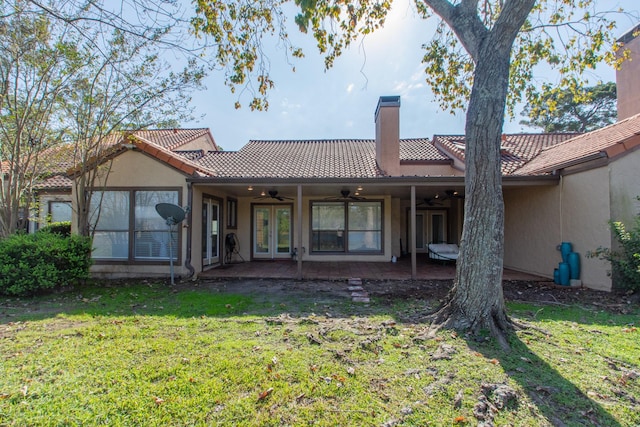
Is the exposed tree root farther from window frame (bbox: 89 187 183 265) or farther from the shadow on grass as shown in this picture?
window frame (bbox: 89 187 183 265)

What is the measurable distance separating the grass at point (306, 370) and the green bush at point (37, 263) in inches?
45.5

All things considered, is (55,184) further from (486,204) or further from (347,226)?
(486,204)

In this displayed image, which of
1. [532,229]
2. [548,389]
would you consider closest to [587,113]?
[532,229]

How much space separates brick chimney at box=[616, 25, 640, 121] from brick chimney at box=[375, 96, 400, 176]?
22.1ft

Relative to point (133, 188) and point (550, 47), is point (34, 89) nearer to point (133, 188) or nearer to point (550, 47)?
point (133, 188)

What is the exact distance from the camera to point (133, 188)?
8.56m

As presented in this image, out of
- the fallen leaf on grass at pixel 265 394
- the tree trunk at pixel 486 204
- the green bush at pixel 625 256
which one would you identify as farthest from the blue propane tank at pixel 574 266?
the fallen leaf on grass at pixel 265 394

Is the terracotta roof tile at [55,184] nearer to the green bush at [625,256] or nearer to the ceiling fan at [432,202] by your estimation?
the ceiling fan at [432,202]

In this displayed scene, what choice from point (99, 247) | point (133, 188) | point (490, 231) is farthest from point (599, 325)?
point (99, 247)

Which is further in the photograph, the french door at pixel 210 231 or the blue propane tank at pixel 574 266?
the french door at pixel 210 231

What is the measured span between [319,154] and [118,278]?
846 cm

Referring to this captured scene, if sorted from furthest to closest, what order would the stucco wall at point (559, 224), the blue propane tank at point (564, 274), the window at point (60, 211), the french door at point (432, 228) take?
the french door at point (432, 228)
the window at point (60, 211)
the blue propane tank at point (564, 274)
the stucco wall at point (559, 224)

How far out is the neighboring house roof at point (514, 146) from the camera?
36.5 feet

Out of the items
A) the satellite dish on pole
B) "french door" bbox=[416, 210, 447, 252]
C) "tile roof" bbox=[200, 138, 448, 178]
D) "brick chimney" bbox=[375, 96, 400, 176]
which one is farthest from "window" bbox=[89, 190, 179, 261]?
"french door" bbox=[416, 210, 447, 252]
